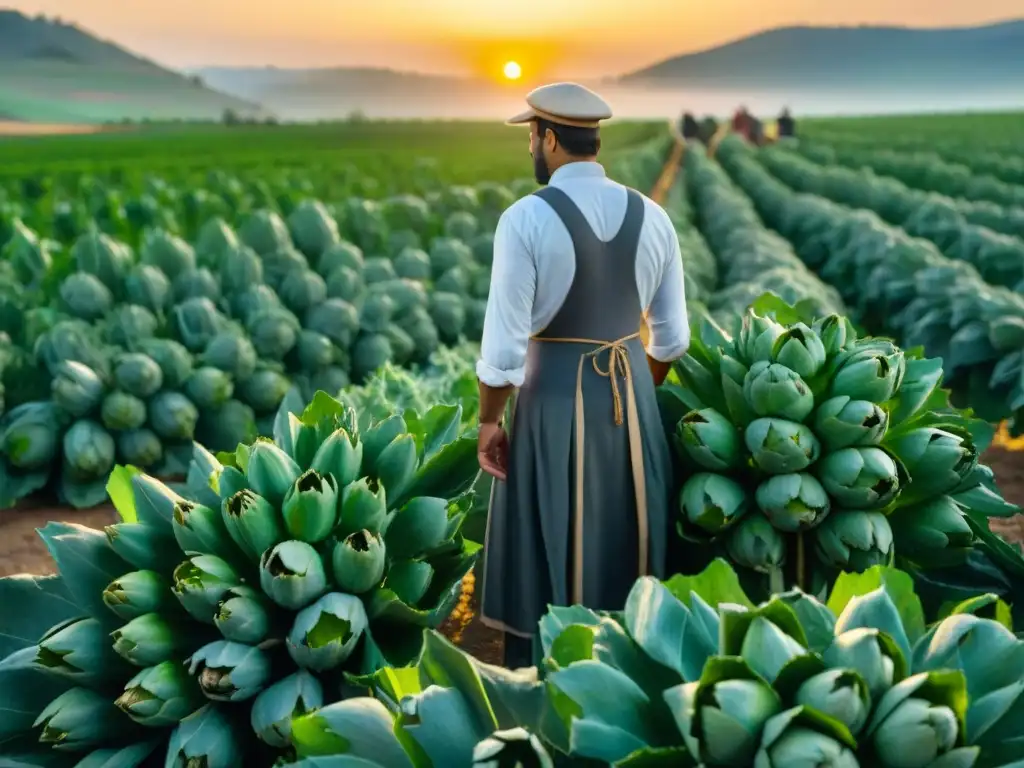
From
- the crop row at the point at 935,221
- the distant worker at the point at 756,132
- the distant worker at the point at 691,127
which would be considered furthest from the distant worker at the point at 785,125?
the crop row at the point at 935,221

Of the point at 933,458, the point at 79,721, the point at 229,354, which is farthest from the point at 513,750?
the point at 229,354

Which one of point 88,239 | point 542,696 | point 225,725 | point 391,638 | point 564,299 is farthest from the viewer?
point 88,239

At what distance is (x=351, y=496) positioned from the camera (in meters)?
1.59

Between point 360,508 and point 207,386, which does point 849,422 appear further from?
point 207,386

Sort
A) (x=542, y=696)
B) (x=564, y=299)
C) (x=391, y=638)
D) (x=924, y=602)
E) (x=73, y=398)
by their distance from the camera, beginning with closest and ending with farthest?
1. (x=542, y=696)
2. (x=391, y=638)
3. (x=924, y=602)
4. (x=564, y=299)
5. (x=73, y=398)

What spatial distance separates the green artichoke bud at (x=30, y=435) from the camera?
164 inches

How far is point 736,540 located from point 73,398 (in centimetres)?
324

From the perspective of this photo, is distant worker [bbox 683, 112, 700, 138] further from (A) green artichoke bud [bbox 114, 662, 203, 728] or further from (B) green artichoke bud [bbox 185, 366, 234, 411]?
(A) green artichoke bud [bbox 114, 662, 203, 728]

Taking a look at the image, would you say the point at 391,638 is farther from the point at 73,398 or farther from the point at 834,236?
the point at 834,236

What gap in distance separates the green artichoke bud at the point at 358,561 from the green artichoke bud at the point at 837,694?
2.72 ft

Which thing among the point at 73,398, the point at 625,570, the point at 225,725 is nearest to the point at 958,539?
the point at 625,570

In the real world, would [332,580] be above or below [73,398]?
above

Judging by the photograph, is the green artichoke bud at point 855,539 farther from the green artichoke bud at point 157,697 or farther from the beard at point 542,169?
the green artichoke bud at point 157,697

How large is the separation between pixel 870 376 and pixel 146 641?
1.36 meters
